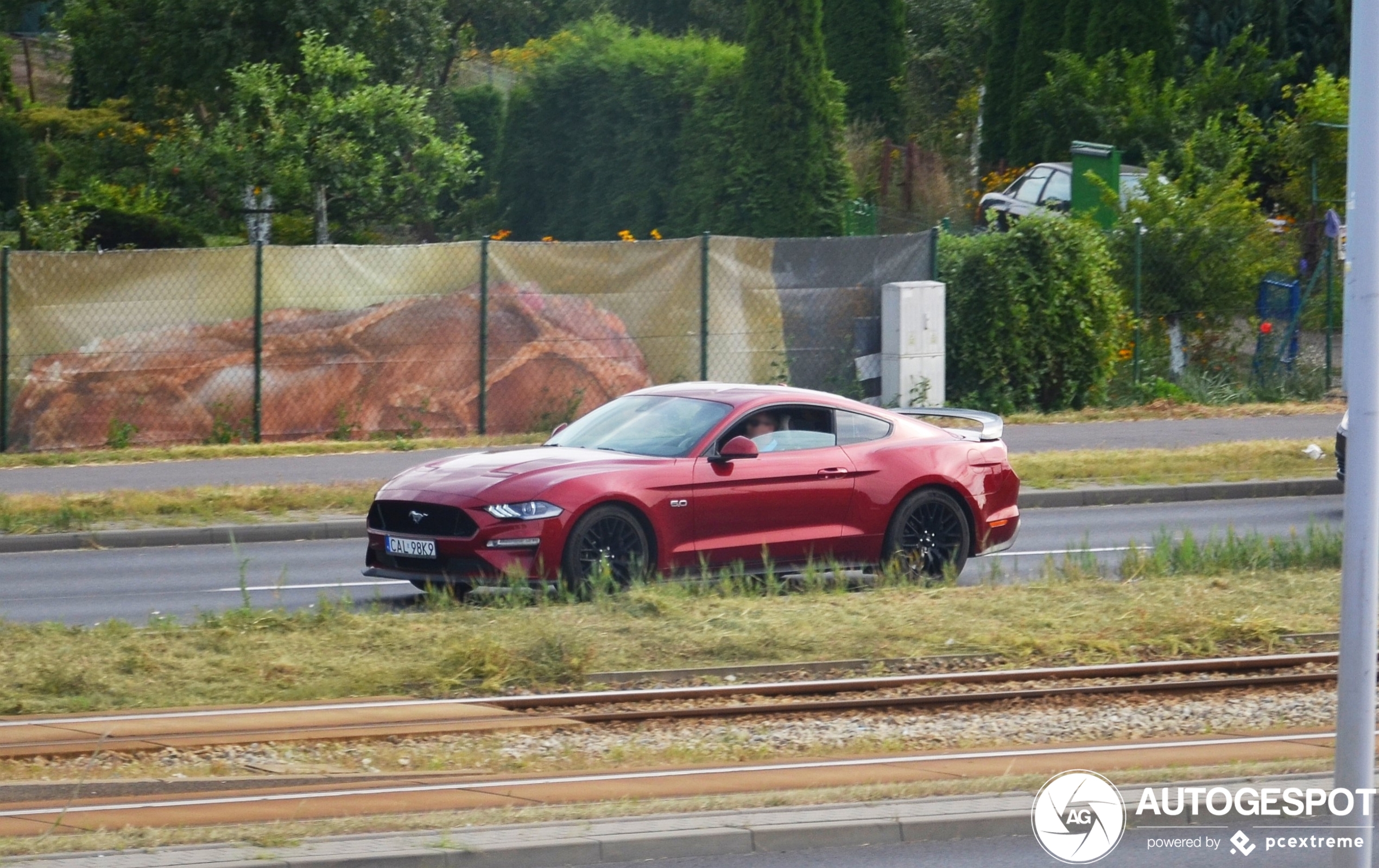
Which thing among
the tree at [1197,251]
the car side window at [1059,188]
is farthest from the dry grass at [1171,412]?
the car side window at [1059,188]

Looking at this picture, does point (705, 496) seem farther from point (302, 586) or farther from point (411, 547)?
point (302, 586)

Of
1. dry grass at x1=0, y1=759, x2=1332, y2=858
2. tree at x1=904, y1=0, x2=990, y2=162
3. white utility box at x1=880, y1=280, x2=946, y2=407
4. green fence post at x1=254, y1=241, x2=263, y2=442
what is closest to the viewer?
dry grass at x1=0, y1=759, x2=1332, y2=858

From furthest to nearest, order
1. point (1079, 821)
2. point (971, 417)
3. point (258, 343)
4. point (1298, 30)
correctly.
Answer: point (1298, 30)
point (258, 343)
point (971, 417)
point (1079, 821)

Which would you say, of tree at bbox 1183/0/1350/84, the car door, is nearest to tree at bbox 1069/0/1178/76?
tree at bbox 1183/0/1350/84

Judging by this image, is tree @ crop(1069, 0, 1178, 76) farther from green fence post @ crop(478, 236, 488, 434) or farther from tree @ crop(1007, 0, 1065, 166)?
green fence post @ crop(478, 236, 488, 434)

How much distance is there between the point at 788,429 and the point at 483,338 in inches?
360

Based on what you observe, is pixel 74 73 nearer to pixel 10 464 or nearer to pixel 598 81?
pixel 598 81

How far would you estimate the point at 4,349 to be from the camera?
1925 cm

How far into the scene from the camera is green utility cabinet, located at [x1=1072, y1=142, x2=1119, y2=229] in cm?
2741

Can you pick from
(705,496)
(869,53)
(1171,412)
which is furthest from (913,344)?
(869,53)

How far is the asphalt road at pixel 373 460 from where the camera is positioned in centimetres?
1734

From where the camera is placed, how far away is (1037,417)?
871 inches

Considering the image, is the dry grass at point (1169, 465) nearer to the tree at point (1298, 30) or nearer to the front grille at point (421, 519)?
the front grille at point (421, 519)

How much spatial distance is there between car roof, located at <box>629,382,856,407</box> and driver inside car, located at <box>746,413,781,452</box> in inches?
4.7
